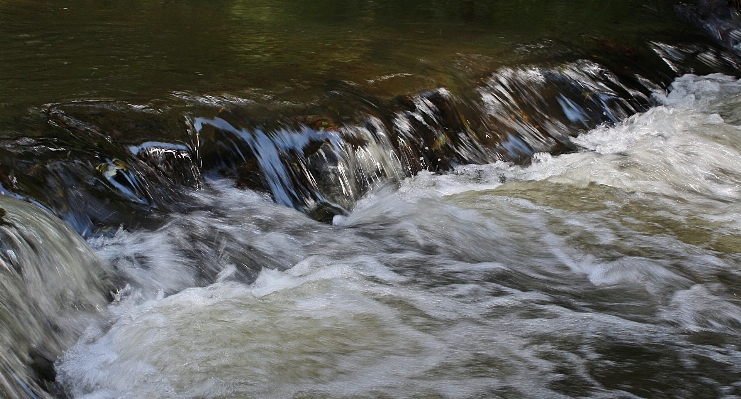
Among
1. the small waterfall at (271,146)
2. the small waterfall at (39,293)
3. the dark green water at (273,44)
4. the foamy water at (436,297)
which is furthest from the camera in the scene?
the dark green water at (273,44)

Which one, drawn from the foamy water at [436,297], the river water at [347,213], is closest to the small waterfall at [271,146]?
the river water at [347,213]

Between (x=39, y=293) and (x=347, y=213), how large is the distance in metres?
2.06

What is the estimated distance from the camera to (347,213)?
15.9ft

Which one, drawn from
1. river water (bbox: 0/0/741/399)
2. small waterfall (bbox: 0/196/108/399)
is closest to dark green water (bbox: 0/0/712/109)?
river water (bbox: 0/0/741/399)

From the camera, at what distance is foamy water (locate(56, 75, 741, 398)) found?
9.76 feet

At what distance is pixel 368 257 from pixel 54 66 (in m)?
2.79

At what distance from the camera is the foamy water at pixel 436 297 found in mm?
2975

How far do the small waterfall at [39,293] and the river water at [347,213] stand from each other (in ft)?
0.03

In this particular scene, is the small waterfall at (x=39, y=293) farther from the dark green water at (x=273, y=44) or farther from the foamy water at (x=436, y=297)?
the dark green water at (x=273, y=44)

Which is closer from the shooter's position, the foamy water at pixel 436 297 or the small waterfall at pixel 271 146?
the foamy water at pixel 436 297

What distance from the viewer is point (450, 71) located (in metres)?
6.45

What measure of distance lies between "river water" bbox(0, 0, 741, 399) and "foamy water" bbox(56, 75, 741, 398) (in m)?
0.01

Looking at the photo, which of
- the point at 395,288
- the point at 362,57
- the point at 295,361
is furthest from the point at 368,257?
the point at 362,57

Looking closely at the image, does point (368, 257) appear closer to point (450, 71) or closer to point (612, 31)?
point (450, 71)
